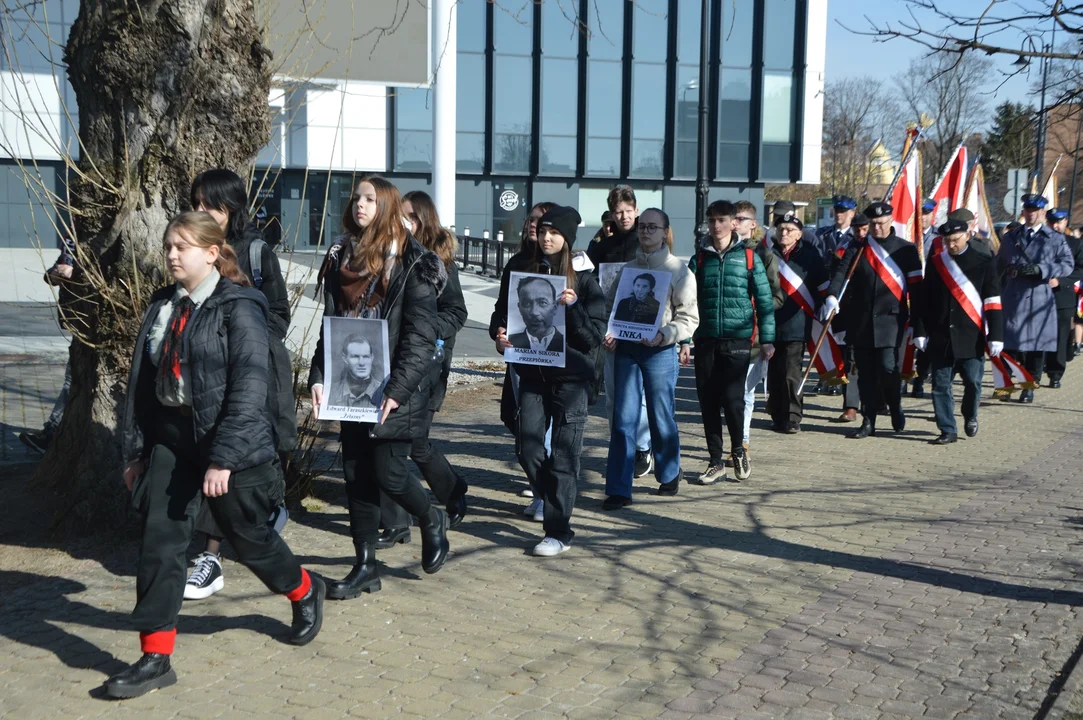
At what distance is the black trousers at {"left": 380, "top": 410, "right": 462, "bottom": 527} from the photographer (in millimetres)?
6414

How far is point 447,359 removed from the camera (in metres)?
6.97

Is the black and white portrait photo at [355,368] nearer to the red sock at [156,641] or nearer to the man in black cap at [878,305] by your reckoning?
the red sock at [156,641]

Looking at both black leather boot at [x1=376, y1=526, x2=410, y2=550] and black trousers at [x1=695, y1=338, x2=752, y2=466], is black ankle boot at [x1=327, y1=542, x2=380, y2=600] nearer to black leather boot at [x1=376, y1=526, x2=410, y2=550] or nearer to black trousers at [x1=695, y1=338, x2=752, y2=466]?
black leather boot at [x1=376, y1=526, x2=410, y2=550]

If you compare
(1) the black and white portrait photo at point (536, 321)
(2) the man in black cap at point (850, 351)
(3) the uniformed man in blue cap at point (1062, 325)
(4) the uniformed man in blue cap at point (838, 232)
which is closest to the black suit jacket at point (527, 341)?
(1) the black and white portrait photo at point (536, 321)

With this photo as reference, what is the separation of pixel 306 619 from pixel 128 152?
9.42ft

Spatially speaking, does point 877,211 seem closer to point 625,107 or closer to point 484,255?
point 484,255

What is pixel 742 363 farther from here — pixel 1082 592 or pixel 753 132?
pixel 753 132

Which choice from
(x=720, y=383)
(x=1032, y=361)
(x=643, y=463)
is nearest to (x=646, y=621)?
(x=720, y=383)

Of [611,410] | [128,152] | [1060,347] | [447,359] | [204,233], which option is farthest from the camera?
[1060,347]

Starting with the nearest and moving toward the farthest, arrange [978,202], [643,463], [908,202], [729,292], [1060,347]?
[729,292] < [643,463] < [908,202] < [1060,347] < [978,202]

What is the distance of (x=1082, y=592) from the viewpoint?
5.99 metres

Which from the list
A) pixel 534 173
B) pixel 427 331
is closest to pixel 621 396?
pixel 427 331

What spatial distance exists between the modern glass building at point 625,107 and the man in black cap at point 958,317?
32715 mm

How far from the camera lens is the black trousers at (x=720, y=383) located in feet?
27.0
